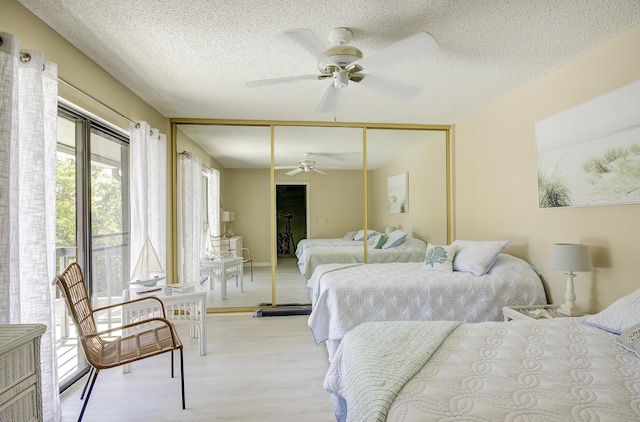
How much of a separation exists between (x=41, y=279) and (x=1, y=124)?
816 millimetres

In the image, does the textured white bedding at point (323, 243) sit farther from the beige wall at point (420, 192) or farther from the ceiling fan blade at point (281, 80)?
the ceiling fan blade at point (281, 80)

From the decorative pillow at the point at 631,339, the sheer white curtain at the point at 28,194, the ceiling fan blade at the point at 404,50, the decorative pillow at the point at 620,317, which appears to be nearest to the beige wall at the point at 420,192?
the ceiling fan blade at the point at 404,50

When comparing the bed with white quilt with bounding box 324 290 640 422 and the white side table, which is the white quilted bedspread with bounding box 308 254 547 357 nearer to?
the bed with white quilt with bounding box 324 290 640 422

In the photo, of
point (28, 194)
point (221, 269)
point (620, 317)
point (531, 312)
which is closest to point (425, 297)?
point (531, 312)

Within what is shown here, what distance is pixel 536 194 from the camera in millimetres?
2996

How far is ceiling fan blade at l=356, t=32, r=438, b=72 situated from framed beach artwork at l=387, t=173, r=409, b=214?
2434mm

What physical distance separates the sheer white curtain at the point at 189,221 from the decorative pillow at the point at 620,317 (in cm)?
379

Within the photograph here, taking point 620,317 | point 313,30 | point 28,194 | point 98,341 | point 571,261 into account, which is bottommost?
point 98,341

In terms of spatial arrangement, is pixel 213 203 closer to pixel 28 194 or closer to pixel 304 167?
pixel 304 167

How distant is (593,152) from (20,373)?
3422 mm

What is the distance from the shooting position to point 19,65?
68.0 inches

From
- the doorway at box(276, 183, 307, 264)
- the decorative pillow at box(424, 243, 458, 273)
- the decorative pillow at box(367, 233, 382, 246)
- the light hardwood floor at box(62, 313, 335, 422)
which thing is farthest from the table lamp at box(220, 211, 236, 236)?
the decorative pillow at box(424, 243, 458, 273)

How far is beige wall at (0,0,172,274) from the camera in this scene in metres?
1.84

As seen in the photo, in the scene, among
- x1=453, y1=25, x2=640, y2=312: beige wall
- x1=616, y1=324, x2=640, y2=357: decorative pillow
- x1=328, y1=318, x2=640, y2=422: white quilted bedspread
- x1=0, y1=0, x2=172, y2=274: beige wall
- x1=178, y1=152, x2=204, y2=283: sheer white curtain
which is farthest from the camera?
→ x1=178, y1=152, x2=204, y2=283: sheer white curtain
